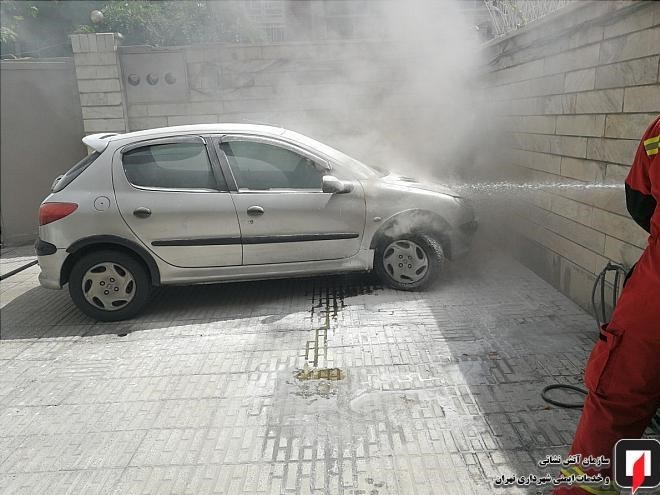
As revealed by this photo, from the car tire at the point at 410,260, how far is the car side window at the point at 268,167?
0.86m

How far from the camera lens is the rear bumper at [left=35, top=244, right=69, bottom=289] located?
4328mm

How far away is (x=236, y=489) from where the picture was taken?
2.40 m

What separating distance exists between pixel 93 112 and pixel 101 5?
26.9 ft

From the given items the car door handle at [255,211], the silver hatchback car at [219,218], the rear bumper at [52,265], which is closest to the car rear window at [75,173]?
the silver hatchback car at [219,218]

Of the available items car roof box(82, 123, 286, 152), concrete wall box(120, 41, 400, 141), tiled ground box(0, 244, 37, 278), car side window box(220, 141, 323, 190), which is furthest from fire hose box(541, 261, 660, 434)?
tiled ground box(0, 244, 37, 278)

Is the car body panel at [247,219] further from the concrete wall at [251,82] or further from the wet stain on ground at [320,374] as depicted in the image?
the concrete wall at [251,82]

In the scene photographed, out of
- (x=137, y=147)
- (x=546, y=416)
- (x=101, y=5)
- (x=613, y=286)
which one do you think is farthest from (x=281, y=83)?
(x=101, y=5)

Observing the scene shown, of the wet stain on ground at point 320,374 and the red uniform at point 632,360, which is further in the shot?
the wet stain on ground at point 320,374

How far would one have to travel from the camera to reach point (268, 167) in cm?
458

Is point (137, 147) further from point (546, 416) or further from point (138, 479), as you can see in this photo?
point (546, 416)

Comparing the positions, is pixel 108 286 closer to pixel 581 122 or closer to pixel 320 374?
pixel 320 374

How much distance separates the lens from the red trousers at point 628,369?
6.08 ft

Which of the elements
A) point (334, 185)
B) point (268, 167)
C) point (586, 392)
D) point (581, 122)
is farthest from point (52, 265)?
point (581, 122)

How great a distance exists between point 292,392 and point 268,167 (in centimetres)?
214
